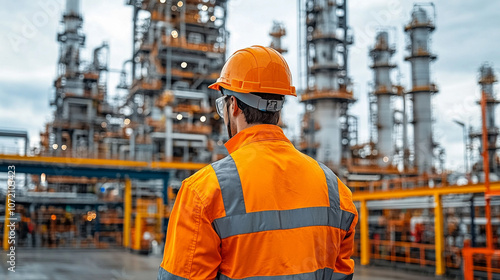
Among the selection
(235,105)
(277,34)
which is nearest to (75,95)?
(277,34)

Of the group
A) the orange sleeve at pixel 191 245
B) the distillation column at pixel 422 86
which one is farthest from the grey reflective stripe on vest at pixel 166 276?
the distillation column at pixel 422 86

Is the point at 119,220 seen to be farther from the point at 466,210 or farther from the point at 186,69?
the point at 466,210

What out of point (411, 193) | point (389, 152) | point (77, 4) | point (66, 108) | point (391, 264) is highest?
point (77, 4)

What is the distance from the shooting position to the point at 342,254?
6.77 ft

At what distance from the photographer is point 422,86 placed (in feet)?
139

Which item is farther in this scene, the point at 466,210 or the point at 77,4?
the point at 77,4

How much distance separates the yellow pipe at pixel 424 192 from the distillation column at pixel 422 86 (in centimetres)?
2088

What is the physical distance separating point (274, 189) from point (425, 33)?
44406 mm

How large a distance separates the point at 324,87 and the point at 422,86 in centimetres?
826

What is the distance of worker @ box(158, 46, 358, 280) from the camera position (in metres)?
1.63

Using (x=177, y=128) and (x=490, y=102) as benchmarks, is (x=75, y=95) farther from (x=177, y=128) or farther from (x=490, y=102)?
(x=490, y=102)

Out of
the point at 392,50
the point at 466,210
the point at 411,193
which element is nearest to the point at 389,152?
the point at 392,50

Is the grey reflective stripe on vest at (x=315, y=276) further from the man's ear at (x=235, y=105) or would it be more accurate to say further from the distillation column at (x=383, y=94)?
the distillation column at (x=383, y=94)

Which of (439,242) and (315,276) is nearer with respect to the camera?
(315,276)
